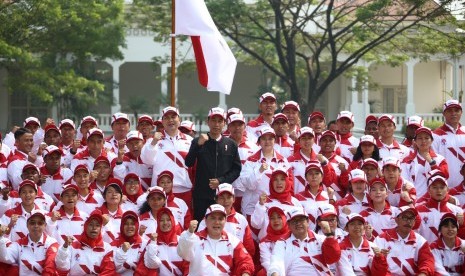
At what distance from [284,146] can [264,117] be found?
→ 23.3 inches

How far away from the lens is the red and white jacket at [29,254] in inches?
404

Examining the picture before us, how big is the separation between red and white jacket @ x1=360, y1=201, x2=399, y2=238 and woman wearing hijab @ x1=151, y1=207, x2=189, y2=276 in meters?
2.11

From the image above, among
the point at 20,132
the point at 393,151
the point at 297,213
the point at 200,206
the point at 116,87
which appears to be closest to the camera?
the point at 297,213

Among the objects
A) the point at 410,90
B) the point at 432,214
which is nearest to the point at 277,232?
the point at 432,214

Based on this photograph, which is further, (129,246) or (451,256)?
(451,256)


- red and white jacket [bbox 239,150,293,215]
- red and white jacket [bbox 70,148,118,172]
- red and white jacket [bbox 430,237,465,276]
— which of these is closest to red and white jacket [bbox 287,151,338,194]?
red and white jacket [bbox 239,150,293,215]

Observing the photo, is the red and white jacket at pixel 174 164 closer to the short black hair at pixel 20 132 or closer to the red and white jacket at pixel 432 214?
the short black hair at pixel 20 132

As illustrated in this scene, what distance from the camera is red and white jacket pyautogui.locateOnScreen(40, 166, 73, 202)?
37.7 ft

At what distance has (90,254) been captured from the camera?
10.3 m

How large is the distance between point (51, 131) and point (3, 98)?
2422cm

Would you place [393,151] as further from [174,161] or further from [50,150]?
[50,150]

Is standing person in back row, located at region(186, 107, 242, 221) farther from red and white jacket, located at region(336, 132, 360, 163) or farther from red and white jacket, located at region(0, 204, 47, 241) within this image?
red and white jacket, located at region(0, 204, 47, 241)

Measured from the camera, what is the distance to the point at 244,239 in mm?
10406

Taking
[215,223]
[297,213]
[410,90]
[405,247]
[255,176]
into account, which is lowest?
[405,247]
